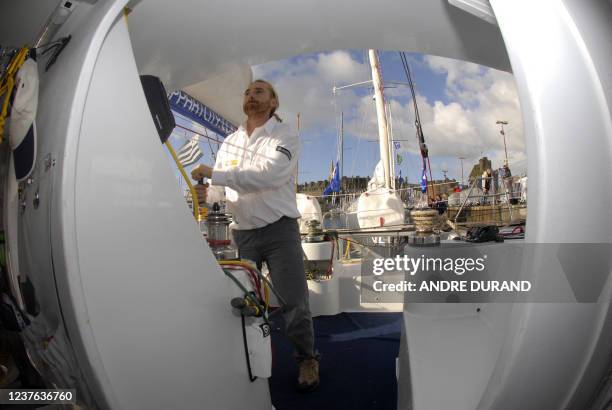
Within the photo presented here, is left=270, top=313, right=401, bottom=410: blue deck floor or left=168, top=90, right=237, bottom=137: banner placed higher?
left=168, top=90, right=237, bottom=137: banner

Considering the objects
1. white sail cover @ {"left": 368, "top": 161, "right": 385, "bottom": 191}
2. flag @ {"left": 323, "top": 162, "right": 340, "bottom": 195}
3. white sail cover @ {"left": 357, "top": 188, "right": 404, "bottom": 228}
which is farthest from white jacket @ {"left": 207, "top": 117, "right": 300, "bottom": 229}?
flag @ {"left": 323, "top": 162, "right": 340, "bottom": 195}

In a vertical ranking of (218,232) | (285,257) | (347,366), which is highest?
(218,232)

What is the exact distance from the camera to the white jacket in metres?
1.33

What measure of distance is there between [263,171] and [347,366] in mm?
1169

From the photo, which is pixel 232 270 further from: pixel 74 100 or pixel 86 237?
pixel 74 100

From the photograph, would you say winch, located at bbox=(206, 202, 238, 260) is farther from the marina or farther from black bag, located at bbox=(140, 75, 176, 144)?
black bag, located at bbox=(140, 75, 176, 144)

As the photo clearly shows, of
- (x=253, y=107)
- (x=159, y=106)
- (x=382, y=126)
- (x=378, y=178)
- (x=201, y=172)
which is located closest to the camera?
(x=159, y=106)

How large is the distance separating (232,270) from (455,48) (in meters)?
0.96

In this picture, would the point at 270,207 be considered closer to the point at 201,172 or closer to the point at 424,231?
the point at 201,172

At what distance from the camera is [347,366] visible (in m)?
1.88

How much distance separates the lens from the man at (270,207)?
1.43 meters

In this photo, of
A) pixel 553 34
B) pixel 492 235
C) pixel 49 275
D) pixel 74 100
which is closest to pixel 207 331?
pixel 49 275

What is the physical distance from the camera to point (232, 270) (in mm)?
1154

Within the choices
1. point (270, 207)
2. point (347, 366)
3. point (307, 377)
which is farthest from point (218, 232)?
point (347, 366)
